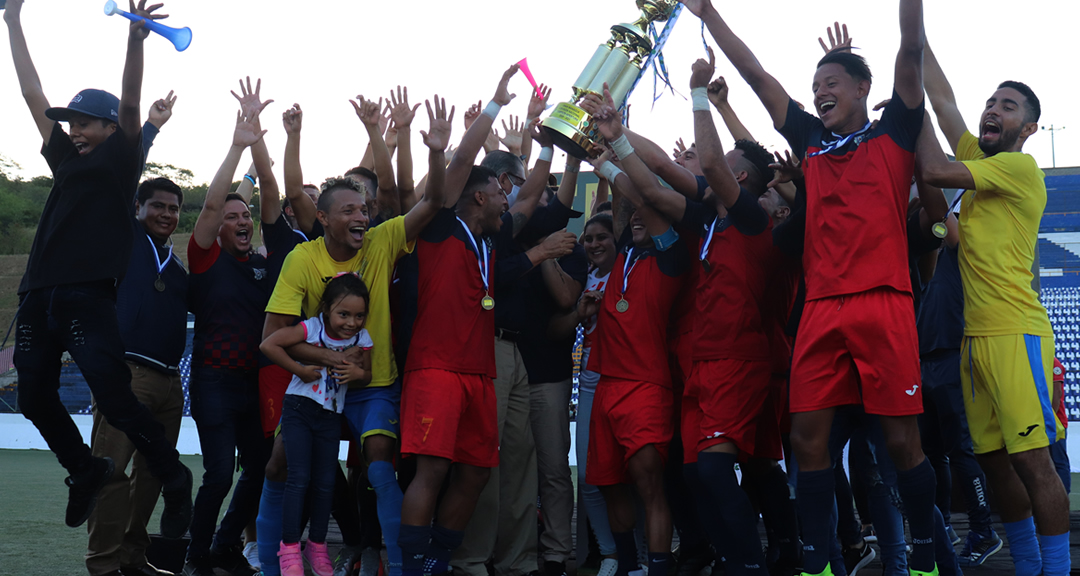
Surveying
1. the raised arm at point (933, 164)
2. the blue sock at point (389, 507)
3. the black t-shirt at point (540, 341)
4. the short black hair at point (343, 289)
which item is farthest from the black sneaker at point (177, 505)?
the raised arm at point (933, 164)

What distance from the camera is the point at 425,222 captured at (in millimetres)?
4164

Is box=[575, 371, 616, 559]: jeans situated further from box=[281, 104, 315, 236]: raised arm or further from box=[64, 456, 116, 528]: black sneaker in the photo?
box=[64, 456, 116, 528]: black sneaker

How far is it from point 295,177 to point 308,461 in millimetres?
1574

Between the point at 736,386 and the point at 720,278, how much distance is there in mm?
517

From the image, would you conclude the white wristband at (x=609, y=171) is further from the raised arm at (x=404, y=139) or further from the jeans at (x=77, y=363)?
the jeans at (x=77, y=363)

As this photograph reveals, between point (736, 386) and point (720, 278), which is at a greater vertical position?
point (720, 278)

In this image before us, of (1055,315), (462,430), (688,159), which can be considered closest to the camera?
(462,430)

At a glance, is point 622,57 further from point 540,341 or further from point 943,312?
point 943,312

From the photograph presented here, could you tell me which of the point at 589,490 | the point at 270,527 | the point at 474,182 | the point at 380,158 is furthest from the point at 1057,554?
the point at 380,158

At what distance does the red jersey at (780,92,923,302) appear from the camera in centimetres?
325

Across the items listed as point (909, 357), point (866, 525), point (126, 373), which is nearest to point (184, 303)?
point (126, 373)

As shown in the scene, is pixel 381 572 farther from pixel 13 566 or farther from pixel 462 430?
pixel 13 566

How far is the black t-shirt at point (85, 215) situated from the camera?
150 inches

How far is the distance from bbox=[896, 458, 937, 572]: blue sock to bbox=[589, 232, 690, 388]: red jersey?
3.96ft
